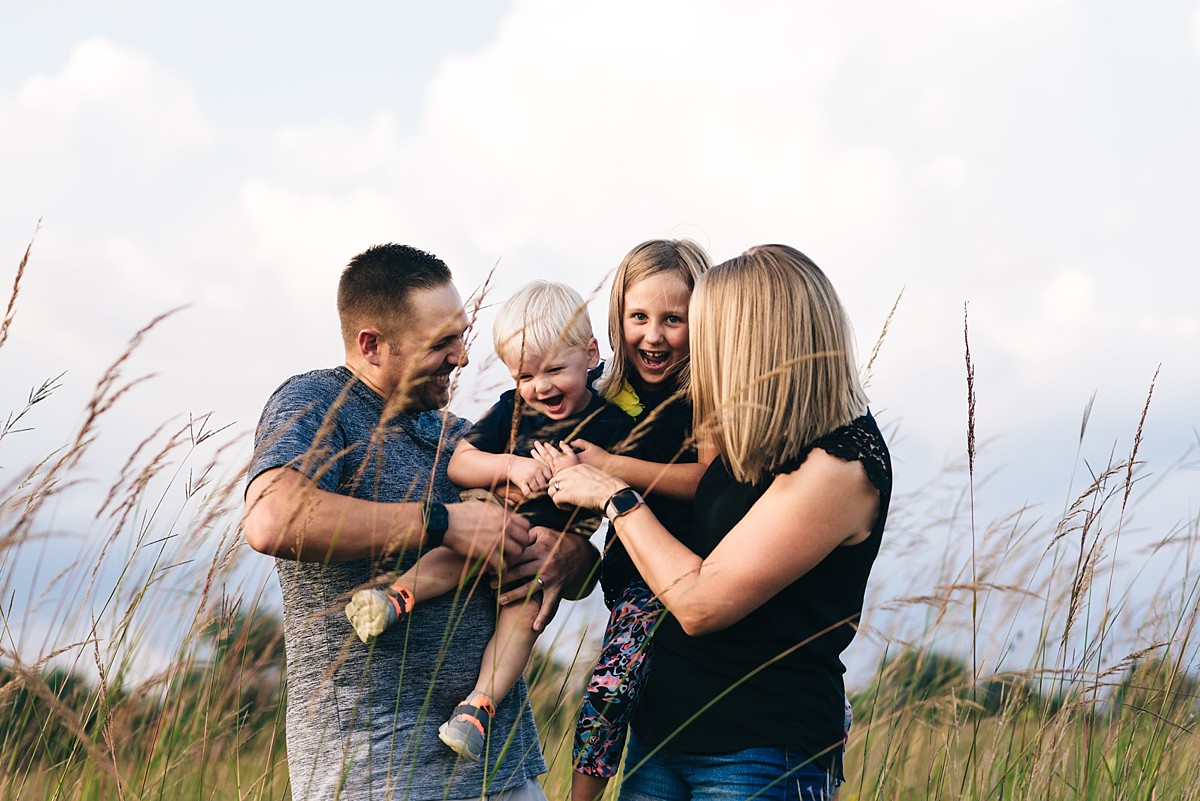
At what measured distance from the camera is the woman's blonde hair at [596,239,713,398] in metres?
2.65

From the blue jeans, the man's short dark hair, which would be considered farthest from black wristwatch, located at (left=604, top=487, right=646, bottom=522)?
the man's short dark hair

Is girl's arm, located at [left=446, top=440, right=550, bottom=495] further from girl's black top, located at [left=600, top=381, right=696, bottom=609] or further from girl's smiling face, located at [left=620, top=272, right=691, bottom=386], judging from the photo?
girl's smiling face, located at [left=620, top=272, right=691, bottom=386]

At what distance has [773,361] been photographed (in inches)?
76.0

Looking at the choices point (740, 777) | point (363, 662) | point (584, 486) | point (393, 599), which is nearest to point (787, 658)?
point (740, 777)

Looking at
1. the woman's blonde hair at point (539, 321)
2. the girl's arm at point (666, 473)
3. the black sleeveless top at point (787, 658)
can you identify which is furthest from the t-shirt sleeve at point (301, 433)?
the black sleeveless top at point (787, 658)

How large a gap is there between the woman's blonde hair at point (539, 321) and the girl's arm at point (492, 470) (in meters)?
0.27

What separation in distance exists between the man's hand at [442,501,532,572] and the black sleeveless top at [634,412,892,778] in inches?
18.2

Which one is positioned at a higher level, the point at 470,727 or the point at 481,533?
the point at 481,533

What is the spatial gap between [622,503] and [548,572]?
417mm

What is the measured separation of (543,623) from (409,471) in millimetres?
476

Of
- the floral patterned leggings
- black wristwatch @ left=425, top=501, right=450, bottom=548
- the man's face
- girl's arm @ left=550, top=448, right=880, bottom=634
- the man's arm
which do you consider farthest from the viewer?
the man's face

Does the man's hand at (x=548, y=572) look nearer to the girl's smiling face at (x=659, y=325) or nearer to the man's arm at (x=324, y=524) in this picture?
the man's arm at (x=324, y=524)

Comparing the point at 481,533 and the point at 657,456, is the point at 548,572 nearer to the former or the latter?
the point at 481,533

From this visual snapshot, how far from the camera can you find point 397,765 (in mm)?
2176
